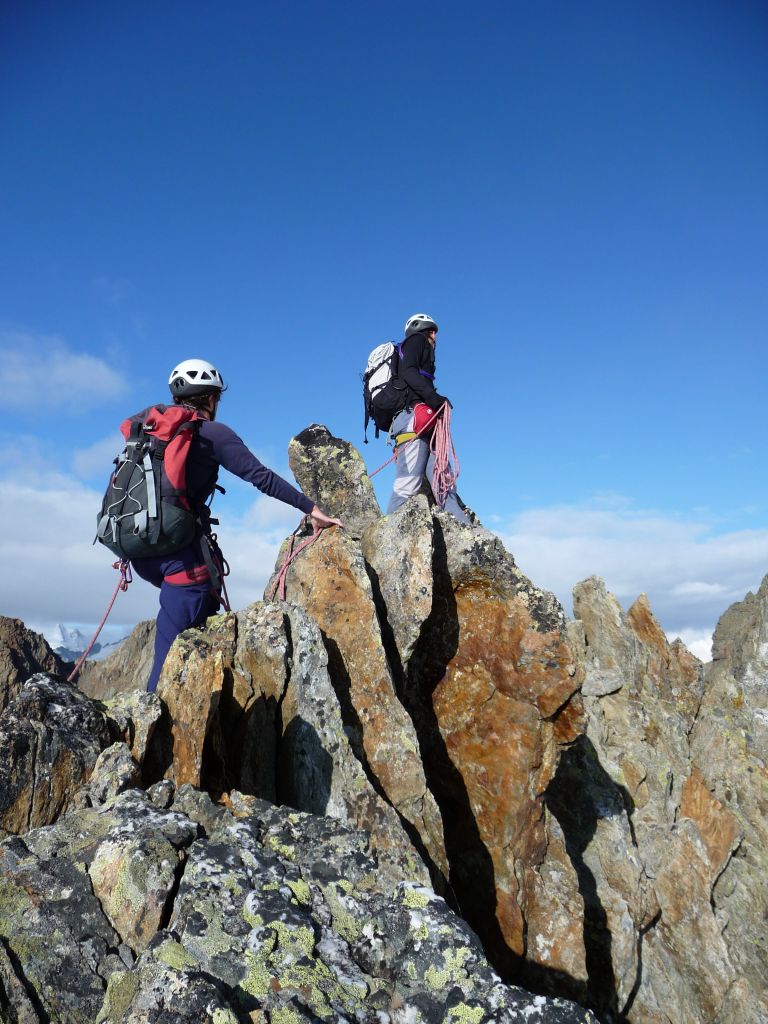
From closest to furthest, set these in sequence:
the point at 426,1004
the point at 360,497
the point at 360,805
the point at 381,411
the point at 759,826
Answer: the point at 426,1004 → the point at 360,805 → the point at 360,497 → the point at 381,411 → the point at 759,826

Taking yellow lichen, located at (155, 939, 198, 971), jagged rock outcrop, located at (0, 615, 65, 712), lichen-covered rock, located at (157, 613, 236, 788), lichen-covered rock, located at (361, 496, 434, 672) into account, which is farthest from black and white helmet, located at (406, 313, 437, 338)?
jagged rock outcrop, located at (0, 615, 65, 712)

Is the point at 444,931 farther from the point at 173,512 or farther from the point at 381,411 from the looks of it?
the point at 381,411

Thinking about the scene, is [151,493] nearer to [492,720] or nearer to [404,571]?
[404,571]

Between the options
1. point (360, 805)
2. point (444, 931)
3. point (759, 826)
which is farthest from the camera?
point (759, 826)

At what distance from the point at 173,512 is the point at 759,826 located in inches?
703

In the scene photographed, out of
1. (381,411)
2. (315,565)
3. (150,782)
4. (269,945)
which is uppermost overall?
(381,411)

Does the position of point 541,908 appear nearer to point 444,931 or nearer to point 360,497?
point 444,931

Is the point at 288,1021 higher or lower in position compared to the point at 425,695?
lower

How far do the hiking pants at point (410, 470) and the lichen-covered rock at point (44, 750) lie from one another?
8.78 metres

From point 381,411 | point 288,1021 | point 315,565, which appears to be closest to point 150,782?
point 288,1021

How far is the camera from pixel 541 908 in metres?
10.3

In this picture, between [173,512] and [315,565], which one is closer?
[173,512]

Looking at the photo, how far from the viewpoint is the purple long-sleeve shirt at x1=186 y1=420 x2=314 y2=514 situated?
31.6 ft

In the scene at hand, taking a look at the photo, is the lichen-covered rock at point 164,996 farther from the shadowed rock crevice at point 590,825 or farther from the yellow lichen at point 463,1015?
the shadowed rock crevice at point 590,825
